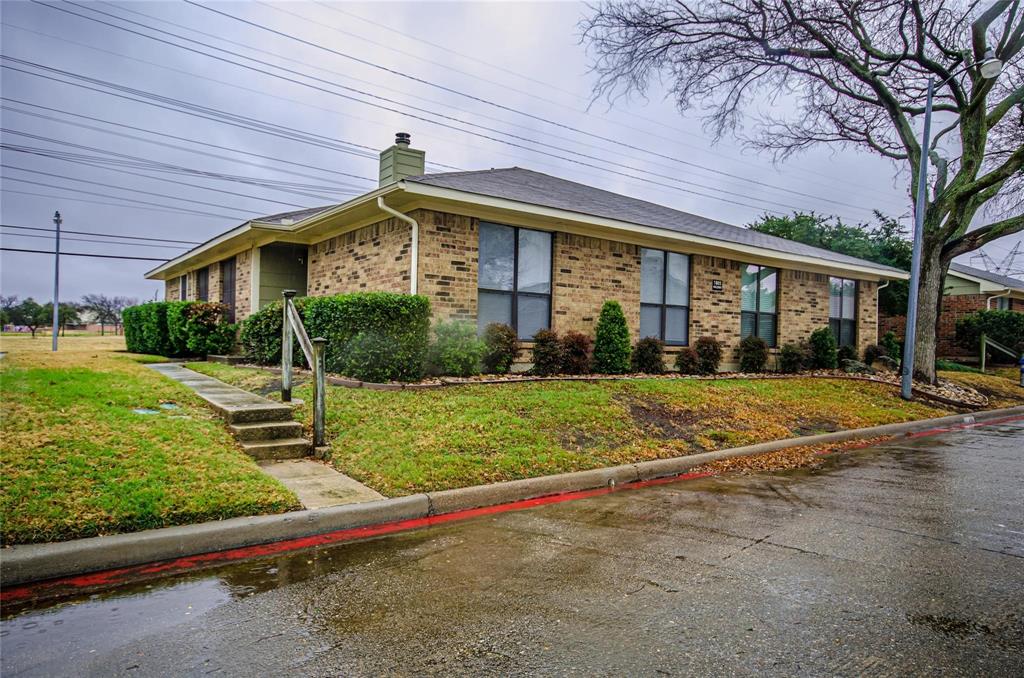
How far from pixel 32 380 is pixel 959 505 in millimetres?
10082

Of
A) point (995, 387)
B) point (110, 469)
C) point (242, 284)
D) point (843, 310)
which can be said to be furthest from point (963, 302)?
point (110, 469)

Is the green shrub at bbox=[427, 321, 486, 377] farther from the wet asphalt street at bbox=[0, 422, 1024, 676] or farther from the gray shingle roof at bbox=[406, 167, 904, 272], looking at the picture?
the wet asphalt street at bbox=[0, 422, 1024, 676]

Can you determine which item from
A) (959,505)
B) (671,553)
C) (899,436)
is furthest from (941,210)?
(671,553)

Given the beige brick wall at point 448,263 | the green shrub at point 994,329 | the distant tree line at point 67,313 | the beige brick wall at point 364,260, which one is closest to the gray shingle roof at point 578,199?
the beige brick wall at point 448,263

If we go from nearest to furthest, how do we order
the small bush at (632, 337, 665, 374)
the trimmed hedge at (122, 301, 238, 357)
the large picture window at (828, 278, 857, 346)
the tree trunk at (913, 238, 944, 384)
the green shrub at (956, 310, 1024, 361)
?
the small bush at (632, 337, 665, 374), the tree trunk at (913, 238, 944, 384), the trimmed hedge at (122, 301, 238, 357), the large picture window at (828, 278, 857, 346), the green shrub at (956, 310, 1024, 361)

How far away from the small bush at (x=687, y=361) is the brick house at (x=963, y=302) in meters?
13.2

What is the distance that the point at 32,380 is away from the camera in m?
7.41

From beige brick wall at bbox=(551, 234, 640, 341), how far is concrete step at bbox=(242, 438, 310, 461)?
6.71 meters

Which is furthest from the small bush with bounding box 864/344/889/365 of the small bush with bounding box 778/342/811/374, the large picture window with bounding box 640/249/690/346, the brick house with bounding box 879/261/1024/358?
the large picture window with bounding box 640/249/690/346

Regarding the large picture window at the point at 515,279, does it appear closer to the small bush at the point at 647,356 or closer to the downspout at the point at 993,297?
the small bush at the point at 647,356

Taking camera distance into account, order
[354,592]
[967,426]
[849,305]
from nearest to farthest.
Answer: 1. [354,592]
2. [967,426]
3. [849,305]

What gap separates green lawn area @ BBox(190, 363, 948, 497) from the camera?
232 inches

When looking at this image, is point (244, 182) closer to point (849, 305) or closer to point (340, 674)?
point (849, 305)

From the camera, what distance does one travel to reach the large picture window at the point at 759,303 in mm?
16062
